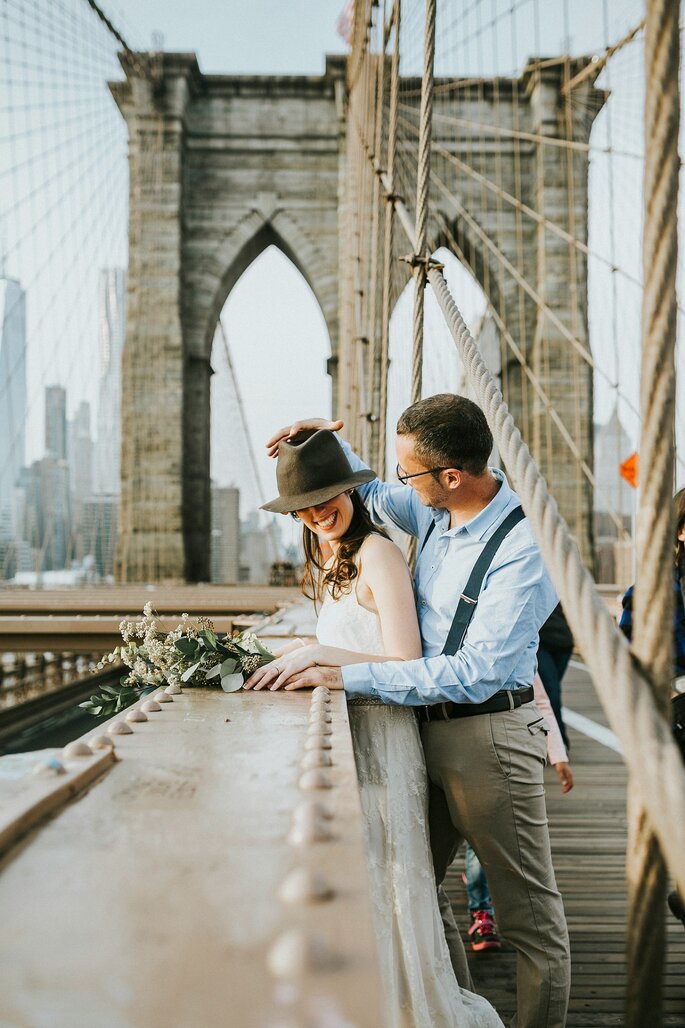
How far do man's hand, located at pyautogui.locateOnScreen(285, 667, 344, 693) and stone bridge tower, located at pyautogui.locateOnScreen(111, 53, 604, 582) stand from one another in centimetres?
872

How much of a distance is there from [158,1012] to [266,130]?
11.6 m

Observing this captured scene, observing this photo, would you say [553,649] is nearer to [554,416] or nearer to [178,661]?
[178,661]

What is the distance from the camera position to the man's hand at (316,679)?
1.22m

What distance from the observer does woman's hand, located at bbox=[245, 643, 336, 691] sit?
4.08ft

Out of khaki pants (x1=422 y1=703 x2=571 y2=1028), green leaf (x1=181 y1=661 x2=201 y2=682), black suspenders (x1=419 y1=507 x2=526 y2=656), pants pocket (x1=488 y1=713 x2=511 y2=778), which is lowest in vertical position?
khaki pants (x1=422 y1=703 x2=571 y2=1028)

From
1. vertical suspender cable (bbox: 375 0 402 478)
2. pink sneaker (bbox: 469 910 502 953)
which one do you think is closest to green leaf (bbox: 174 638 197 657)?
pink sneaker (bbox: 469 910 502 953)

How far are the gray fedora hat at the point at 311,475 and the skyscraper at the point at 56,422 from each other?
36.2 ft

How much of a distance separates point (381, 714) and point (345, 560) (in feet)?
0.97

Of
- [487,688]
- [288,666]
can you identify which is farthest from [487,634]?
[288,666]

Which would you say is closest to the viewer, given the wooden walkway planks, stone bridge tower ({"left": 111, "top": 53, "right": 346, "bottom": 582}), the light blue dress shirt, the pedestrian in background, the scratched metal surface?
the scratched metal surface

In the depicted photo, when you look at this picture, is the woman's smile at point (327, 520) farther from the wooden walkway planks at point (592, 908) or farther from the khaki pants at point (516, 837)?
the wooden walkway planks at point (592, 908)

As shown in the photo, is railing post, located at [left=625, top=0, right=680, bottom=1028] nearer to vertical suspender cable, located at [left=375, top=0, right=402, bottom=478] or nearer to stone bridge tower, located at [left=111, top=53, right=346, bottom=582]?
vertical suspender cable, located at [left=375, top=0, right=402, bottom=478]

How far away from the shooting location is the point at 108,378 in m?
13.4

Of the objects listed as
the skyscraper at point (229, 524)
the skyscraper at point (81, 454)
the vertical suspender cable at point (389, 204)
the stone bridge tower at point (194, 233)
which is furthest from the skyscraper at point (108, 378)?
the vertical suspender cable at point (389, 204)
